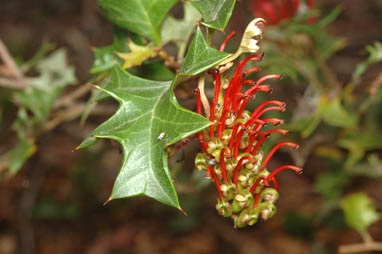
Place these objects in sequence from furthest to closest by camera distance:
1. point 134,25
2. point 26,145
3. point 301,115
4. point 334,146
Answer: point 334,146 < point 301,115 < point 26,145 < point 134,25

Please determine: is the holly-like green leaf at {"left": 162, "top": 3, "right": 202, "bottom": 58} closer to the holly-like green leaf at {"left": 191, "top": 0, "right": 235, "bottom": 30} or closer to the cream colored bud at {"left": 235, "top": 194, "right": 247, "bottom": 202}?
the holly-like green leaf at {"left": 191, "top": 0, "right": 235, "bottom": 30}

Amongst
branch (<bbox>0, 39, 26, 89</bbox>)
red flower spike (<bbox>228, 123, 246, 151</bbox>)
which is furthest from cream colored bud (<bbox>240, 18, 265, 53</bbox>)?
branch (<bbox>0, 39, 26, 89</bbox>)

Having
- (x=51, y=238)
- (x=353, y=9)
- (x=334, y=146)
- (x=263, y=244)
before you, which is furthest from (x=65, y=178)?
(x=353, y=9)

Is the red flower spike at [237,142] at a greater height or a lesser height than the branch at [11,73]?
greater

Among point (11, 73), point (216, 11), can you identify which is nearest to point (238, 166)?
point (216, 11)

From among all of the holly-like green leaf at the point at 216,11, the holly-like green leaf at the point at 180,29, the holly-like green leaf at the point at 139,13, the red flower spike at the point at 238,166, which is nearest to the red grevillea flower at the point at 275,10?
the holly-like green leaf at the point at 180,29

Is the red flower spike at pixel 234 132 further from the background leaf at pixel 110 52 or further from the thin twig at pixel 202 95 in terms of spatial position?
the background leaf at pixel 110 52

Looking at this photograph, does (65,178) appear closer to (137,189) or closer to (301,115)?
(301,115)
